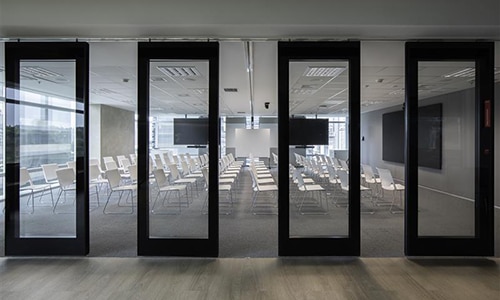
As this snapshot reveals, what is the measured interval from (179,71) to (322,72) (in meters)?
2.51

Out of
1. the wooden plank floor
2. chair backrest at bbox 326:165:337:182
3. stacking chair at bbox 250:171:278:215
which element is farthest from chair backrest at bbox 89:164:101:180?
chair backrest at bbox 326:165:337:182

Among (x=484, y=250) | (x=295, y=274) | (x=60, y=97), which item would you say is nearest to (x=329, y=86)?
(x=484, y=250)

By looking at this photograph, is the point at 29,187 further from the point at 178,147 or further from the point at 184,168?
the point at 184,168

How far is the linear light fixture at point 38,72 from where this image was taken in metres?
4.05

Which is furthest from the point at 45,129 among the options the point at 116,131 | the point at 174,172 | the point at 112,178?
the point at 116,131

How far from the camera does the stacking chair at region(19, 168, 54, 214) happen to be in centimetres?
401

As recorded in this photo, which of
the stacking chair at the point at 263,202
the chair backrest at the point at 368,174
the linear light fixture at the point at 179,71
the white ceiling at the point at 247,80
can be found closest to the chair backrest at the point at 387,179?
the chair backrest at the point at 368,174

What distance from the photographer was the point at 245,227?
16.3ft

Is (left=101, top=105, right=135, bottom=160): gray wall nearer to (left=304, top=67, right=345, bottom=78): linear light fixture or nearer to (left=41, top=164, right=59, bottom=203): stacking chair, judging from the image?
(left=41, top=164, right=59, bottom=203): stacking chair

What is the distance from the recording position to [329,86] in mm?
6781

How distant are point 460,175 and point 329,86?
147 inches

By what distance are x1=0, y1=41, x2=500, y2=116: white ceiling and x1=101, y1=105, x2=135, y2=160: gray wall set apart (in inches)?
85.1

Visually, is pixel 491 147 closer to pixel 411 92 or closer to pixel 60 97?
pixel 411 92

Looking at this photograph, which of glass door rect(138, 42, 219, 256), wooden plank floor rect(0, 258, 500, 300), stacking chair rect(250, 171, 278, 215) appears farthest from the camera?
stacking chair rect(250, 171, 278, 215)
